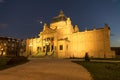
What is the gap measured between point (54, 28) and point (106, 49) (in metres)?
26.7

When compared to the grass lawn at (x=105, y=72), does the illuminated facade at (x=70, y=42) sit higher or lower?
higher

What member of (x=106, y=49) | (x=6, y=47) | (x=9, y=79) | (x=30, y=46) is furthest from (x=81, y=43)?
(x=6, y=47)

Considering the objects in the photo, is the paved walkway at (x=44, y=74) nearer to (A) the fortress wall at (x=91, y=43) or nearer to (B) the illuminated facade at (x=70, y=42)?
(A) the fortress wall at (x=91, y=43)

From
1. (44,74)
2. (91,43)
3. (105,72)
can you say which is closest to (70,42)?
(91,43)

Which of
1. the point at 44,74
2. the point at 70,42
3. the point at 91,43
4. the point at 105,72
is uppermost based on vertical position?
the point at 70,42

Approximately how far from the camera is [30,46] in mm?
87438

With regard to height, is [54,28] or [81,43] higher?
[54,28]

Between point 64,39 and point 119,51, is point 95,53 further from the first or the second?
point 119,51

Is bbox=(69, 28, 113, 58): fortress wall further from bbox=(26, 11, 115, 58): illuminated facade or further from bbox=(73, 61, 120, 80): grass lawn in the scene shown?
bbox=(73, 61, 120, 80): grass lawn

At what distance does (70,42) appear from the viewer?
68.9 metres

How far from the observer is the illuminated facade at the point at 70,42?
5953 cm

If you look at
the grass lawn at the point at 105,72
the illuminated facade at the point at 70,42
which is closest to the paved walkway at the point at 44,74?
the grass lawn at the point at 105,72

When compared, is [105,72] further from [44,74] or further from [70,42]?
[70,42]

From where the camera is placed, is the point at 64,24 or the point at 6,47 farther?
the point at 6,47
